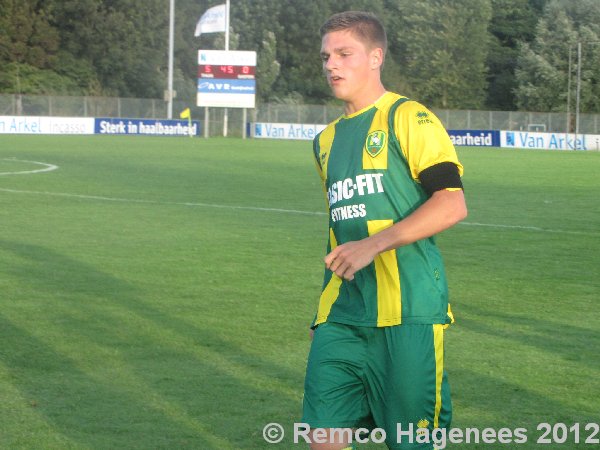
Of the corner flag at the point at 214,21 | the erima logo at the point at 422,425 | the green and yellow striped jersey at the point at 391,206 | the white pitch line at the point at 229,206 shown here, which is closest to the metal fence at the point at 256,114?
the corner flag at the point at 214,21

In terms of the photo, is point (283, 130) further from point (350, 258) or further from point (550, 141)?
point (350, 258)

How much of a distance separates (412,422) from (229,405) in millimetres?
2649

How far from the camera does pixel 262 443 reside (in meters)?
5.84

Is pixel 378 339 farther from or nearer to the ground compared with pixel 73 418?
farther from the ground

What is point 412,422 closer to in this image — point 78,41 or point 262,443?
point 262,443

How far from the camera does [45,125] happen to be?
59.6 metres

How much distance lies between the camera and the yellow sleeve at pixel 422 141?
4.00 metres

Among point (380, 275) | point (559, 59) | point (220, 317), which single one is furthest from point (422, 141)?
point (559, 59)

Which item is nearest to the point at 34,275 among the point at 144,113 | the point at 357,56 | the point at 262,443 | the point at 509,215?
the point at 262,443

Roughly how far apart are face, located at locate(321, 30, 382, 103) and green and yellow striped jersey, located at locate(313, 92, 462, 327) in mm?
121

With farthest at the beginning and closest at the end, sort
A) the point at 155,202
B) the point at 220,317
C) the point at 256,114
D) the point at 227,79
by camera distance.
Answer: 1. the point at 256,114
2. the point at 227,79
3. the point at 155,202
4. the point at 220,317

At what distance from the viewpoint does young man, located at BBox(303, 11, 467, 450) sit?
4.01 meters

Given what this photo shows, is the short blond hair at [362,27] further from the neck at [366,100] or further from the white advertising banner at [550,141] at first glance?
the white advertising banner at [550,141]

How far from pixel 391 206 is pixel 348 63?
0.54m
